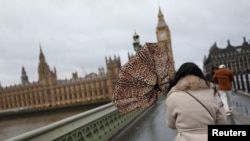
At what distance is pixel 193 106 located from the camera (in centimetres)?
290

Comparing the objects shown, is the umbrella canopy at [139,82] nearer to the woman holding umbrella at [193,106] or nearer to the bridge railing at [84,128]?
the woman holding umbrella at [193,106]

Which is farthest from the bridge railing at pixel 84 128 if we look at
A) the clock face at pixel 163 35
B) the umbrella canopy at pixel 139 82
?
the clock face at pixel 163 35

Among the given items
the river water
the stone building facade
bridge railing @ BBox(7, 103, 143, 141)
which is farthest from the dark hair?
the stone building facade

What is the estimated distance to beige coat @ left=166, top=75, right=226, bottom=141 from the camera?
288 cm

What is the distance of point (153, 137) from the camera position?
343 inches

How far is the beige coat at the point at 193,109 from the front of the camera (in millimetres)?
2885

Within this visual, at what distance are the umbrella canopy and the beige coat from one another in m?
0.95

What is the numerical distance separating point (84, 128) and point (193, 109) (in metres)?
4.91

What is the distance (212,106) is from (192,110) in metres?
0.17

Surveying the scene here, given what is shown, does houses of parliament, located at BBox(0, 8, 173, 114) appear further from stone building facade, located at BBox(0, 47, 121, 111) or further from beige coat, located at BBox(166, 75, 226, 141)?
beige coat, located at BBox(166, 75, 226, 141)

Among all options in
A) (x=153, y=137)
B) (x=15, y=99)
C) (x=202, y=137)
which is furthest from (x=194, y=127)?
(x=15, y=99)

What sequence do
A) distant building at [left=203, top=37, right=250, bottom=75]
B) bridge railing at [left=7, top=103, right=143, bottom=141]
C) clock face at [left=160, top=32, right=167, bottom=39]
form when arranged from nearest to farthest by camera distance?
bridge railing at [left=7, top=103, right=143, bottom=141], clock face at [left=160, top=32, right=167, bottom=39], distant building at [left=203, top=37, right=250, bottom=75]

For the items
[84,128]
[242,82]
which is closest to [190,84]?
[84,128]

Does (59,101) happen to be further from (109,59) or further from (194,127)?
(194,127)
